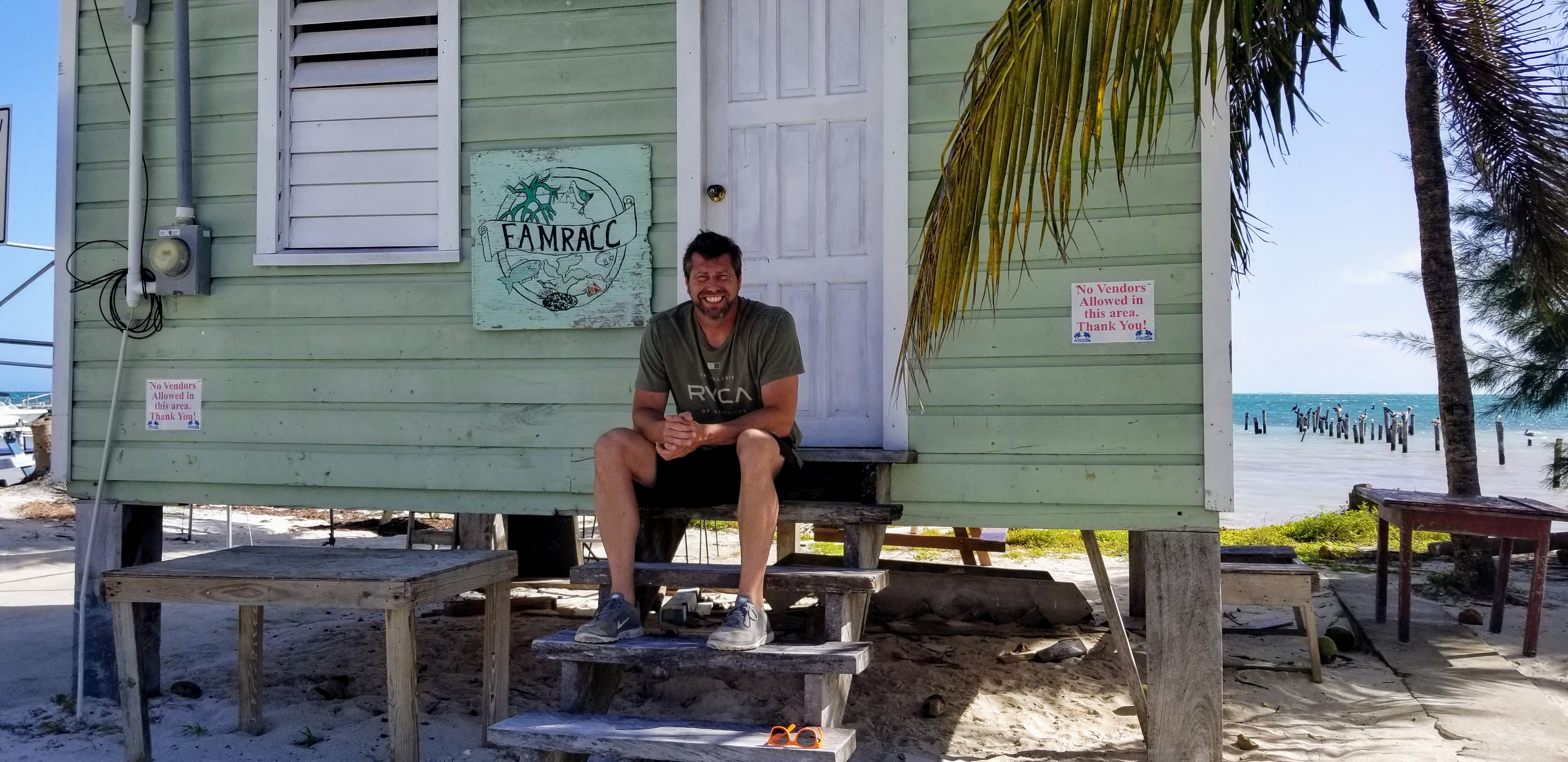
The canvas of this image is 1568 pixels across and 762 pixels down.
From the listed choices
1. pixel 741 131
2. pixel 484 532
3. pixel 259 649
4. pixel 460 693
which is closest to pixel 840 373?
pixel 741 131

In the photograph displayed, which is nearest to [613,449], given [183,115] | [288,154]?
[288,154]

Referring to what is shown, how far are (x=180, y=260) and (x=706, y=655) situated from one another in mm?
2951

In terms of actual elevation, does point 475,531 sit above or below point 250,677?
above

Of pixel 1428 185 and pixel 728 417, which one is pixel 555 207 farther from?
pixel 1428 185

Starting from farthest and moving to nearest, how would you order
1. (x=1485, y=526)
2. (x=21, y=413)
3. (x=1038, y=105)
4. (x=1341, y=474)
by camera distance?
1. (x=1341, y=474)
2. (x=21, y=413)
3. (x=1485, y=526)
4. (x=1038, y=105)

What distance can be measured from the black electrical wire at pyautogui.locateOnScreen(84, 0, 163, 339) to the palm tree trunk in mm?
7399

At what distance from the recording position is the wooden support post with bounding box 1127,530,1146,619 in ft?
21.0

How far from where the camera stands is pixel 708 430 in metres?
3.30

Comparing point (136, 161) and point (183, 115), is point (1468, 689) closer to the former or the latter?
point (183, 115)

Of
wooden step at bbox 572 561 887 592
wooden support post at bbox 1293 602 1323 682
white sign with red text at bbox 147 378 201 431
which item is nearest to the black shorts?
wooden step at bbox 572 561 887 592

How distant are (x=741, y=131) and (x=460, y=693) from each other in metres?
2.66

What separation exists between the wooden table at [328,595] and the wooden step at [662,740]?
0.69 m

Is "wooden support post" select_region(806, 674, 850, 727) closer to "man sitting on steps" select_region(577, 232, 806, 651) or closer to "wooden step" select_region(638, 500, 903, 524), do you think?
"man sitting on steps" select_region(577, 232, 806, 651)

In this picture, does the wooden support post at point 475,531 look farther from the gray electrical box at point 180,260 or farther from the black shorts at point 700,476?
the black shorts at point 700,476
